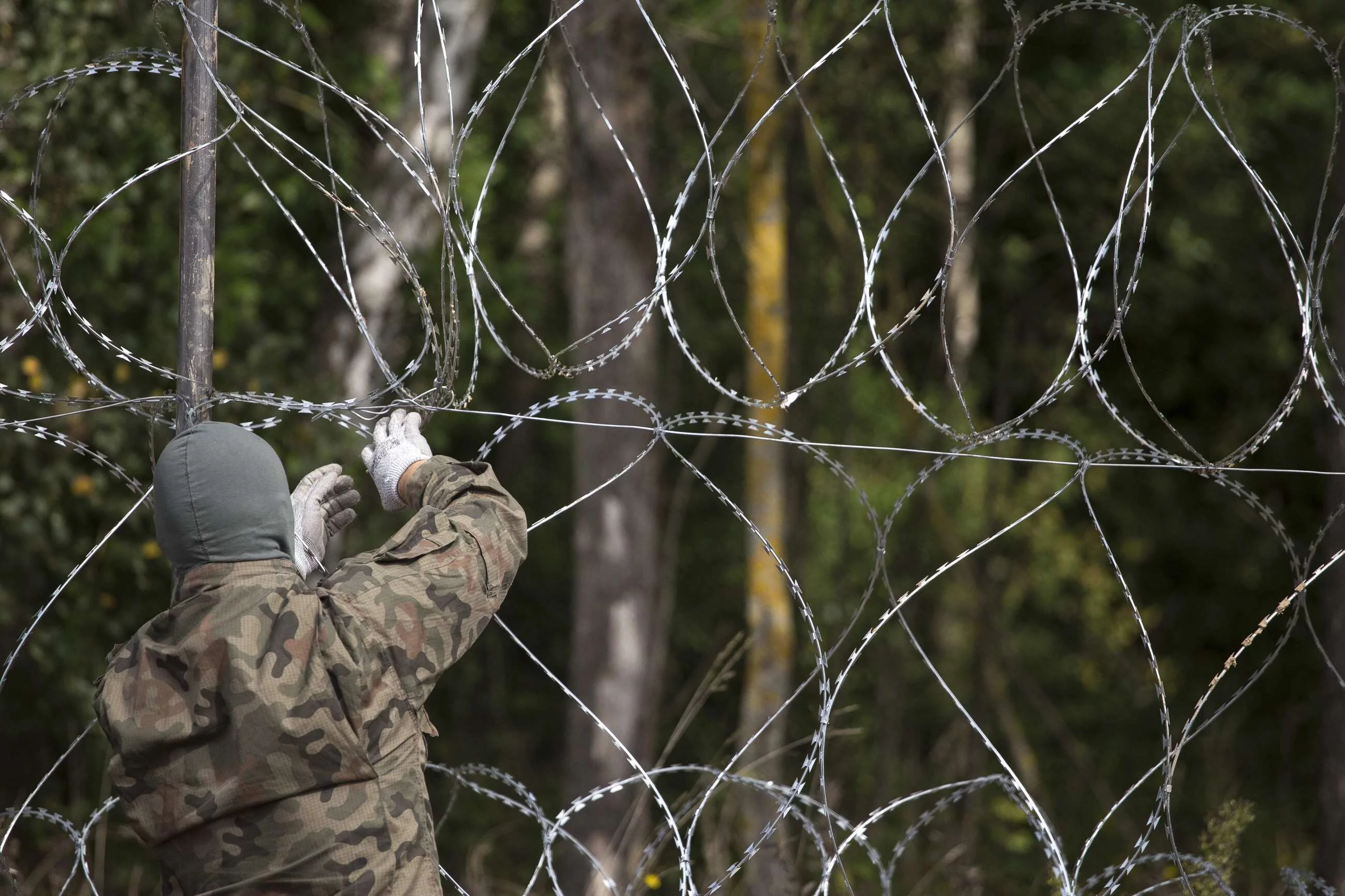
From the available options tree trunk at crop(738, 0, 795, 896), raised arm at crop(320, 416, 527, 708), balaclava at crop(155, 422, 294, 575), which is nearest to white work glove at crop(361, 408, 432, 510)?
raised arm at crop(320, 416, 527, 708)

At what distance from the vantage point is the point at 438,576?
2141 millimetres

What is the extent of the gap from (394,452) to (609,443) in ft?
11.8

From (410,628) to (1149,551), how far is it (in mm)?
9097

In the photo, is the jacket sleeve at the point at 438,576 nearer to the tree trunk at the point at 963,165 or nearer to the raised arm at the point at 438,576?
the raised arm at the point at 438,576

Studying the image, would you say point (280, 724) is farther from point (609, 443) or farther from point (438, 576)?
point (609, 443)

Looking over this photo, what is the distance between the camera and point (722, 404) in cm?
898

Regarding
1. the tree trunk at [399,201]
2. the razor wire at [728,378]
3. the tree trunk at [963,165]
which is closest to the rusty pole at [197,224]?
the razor wire at [728,378]

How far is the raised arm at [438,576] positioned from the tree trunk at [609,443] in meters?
3.72

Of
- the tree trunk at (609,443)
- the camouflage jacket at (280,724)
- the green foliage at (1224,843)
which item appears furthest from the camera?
the tree trunk at (609,443)

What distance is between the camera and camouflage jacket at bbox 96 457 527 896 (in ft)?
6.37

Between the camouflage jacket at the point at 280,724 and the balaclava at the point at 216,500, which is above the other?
the balaclava at the point at 216,500

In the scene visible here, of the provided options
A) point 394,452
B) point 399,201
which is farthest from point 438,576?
point 399,201

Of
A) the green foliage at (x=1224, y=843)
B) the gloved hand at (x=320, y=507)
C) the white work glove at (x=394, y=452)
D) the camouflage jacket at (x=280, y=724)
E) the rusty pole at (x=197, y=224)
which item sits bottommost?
the green foliage at (x=1224, y=843)

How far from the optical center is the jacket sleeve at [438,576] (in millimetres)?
2082
